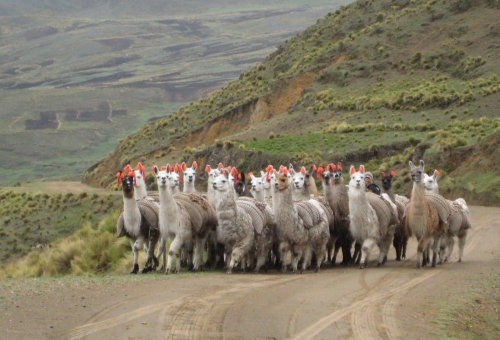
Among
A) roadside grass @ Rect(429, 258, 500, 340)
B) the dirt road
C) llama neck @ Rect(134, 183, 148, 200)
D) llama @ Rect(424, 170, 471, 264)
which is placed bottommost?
roadside grass @ Rect(429, 258, 500, 340)

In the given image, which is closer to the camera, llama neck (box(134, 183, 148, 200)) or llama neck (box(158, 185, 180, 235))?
llama neck (box(158, 185, 180, 235))

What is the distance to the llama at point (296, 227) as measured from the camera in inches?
744

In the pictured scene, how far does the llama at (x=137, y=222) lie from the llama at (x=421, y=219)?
5132 mm

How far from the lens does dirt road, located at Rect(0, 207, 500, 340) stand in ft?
41.2

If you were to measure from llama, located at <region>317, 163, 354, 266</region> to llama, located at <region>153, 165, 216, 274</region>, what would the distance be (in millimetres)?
2795

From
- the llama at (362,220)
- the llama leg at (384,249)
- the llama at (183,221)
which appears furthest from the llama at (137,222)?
the llama leg at (384,249)

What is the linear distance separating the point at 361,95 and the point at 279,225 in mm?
37763

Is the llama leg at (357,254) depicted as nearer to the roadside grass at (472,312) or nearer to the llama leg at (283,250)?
the llama leg at (283,250)

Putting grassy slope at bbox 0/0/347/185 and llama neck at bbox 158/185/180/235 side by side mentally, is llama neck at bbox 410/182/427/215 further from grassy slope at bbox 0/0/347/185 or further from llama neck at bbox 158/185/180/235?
grassy slope at bbox 0/0/347/185

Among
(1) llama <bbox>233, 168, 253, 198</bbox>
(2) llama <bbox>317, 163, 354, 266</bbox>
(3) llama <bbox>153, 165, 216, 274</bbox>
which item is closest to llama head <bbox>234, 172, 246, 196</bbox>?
(1) llama <bbox>233, 168, 253, 198</bbox>

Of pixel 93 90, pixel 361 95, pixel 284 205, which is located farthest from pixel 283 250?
pixel 93 90

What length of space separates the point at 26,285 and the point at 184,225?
3734mm

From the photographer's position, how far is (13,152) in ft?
353

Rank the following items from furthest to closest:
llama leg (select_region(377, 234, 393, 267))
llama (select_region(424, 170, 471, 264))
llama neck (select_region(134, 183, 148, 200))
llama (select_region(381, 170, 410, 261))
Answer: llama neck (select_region(134, 183, 148, 200))
llama (select_region(381, 170, 410, 261))
llama (select_region(424, 170, 471, 264))
llama leg (select_region(377, 234, 393, 267))
